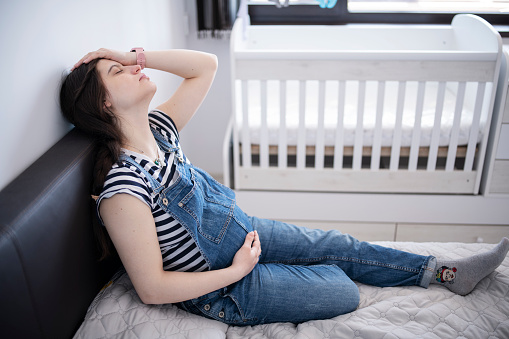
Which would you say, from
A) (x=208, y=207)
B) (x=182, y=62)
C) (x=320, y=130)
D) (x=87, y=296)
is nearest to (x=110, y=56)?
(x=182, y=62)

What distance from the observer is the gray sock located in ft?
4.27

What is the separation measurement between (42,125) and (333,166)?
5.01 feet

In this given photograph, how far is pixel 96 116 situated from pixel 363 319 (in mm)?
889

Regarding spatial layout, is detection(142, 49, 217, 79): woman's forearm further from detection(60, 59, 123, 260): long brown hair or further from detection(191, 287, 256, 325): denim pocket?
detection(191, 287, 256, 325): denim pocket

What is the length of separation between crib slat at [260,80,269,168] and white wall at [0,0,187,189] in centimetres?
76

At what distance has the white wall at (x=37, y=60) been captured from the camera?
1.02 m

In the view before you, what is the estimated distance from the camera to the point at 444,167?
7.86 feet

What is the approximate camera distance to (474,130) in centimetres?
217

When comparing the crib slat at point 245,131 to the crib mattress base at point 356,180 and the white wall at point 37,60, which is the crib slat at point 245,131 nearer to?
the crib mattress base at point 356,180

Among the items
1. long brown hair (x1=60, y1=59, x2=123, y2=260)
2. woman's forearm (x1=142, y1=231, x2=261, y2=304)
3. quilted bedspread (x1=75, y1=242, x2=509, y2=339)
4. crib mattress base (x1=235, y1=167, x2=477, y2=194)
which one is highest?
long brown hair (x1=60, y1=59, x2=123, y2=260)

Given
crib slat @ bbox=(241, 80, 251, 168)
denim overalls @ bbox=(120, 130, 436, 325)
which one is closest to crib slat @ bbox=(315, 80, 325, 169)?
crib slat @ bbox=(241, 80, 251, 168)

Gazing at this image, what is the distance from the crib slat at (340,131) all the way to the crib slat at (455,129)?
528 mm

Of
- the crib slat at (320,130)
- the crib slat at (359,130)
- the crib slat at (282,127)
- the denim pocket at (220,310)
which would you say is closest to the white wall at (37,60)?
the denim pocket at (220,310)

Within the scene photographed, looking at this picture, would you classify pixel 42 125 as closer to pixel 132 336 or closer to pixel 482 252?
pixel 132 336
